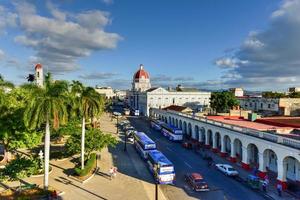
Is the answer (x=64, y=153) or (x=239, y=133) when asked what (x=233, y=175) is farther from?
(x=64, y=153)

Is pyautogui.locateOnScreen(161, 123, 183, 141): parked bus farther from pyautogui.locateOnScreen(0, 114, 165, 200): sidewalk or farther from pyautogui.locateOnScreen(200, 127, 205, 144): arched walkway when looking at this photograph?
pyautogui.locateOnScreen(0, 114, 165, 200): sidewalk

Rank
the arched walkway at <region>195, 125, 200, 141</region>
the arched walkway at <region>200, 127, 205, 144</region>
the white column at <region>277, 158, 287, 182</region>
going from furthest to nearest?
1. the arched walkway at <region>195, 125, 200, 141</region>
2. the arched walkway at <region>200, 127, 205, 144</region>
3. the white column at <region>277, 158, 287, 182</region>

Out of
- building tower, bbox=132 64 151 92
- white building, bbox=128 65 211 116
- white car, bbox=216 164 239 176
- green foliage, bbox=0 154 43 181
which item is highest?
building tower, bbox=132 64 151 92

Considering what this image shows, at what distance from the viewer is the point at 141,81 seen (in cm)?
14175

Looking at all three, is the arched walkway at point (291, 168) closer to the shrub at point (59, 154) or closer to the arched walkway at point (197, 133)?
the arched walkway at point (197, 133)

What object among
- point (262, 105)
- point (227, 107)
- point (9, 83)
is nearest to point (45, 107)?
point (9, 83)

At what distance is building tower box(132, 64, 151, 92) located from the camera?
141012 mm

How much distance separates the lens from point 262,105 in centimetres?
10575

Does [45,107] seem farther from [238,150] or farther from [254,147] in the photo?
[238,150]

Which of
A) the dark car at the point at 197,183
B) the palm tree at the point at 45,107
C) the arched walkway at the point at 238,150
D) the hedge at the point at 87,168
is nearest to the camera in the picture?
the palm tree at the point at 45,107

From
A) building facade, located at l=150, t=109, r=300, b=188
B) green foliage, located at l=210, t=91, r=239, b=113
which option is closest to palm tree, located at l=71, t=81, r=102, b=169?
building facade, located at l=150, t=109, r=300, b=188

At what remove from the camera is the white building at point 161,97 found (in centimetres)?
11912

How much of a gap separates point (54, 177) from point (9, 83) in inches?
596

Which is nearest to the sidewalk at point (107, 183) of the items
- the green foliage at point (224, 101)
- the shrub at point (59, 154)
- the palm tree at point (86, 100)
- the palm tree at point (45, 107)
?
the shrub at point (59, 154)
